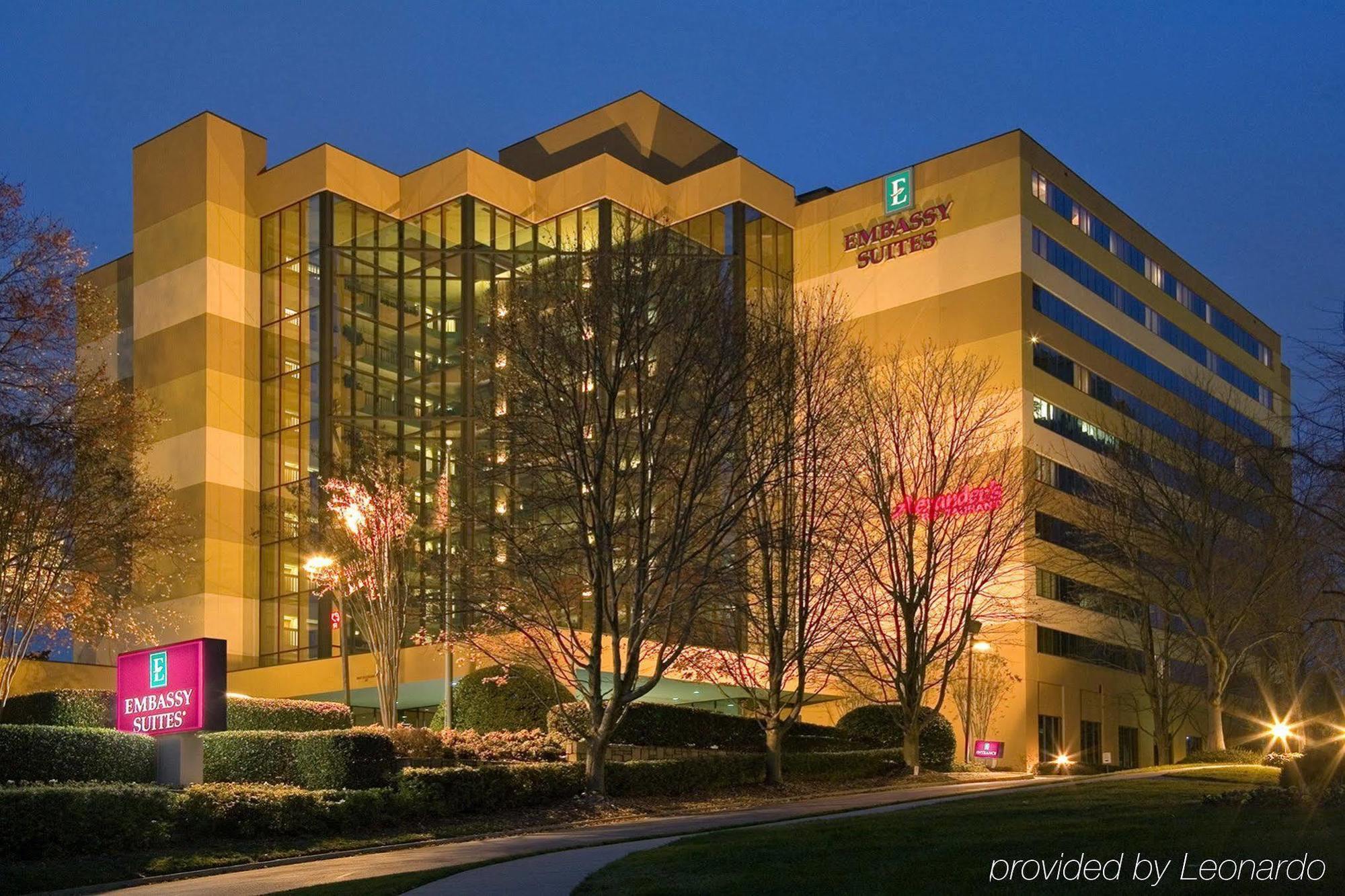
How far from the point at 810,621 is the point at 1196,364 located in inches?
1977

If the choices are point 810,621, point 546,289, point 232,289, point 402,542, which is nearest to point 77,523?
point 402,542

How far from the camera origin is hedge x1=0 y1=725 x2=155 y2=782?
2586 cm

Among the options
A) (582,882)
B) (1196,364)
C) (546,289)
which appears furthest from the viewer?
(1196,364)

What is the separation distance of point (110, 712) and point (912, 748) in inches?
781

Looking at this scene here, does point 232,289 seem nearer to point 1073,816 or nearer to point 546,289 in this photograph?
point 546,289

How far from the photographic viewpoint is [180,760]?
81.4ft

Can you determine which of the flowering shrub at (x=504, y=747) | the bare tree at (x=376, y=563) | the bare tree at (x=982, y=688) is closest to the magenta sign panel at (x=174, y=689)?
the flowering shrub at (x=504, y=747)

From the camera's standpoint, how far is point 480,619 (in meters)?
34.8

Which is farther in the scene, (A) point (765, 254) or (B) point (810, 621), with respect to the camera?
(A) point (765, 254)

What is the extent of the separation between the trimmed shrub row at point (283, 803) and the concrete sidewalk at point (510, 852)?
175 centimetres

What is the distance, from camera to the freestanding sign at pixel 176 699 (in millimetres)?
23891

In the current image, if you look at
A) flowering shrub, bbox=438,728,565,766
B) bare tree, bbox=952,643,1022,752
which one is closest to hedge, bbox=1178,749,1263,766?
bare tree, bbox=952,643,1022,752

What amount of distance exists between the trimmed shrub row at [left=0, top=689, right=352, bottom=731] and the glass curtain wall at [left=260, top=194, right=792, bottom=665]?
19422 mm

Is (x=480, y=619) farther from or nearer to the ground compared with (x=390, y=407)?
nearer to the ground
